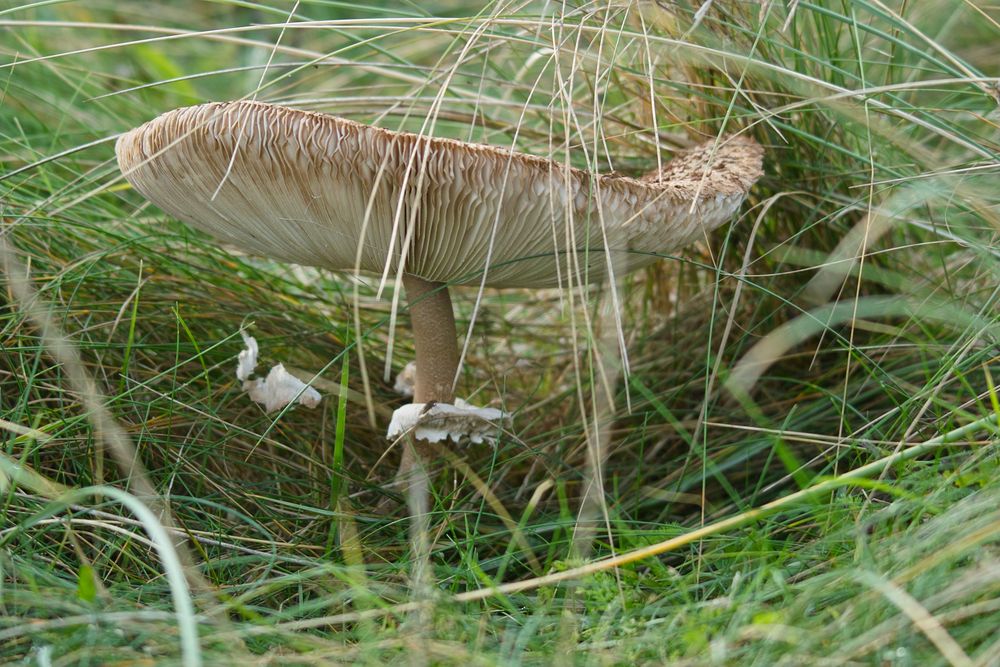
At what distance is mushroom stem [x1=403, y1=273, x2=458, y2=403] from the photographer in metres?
2.17

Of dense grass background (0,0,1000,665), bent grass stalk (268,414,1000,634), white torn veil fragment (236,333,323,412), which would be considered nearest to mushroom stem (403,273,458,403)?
dense grass background (0,0,1000,665)

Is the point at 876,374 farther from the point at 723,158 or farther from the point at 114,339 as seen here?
the point at 114,339

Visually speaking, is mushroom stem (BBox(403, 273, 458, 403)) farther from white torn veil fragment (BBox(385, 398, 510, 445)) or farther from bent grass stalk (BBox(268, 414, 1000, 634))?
bent grass stalk (BBox(268, 414, 1000, 634))

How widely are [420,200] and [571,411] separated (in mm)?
1187

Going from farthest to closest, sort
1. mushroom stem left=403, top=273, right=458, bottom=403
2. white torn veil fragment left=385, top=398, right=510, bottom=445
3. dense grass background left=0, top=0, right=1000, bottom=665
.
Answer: mushroom stem left=403, top=273, right=458, bottom=403, white torn veil fragment left=385, top=398, right=510, bottom=445, dense grass background left=0, top=0, right=1000, bottom=665

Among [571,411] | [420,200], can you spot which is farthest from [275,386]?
[571,411]

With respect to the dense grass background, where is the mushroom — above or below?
above

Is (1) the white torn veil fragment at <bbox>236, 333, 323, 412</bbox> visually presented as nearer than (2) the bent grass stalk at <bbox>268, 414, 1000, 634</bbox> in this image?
No

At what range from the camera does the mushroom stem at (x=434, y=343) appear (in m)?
2.17

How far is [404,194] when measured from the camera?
1628 millimetres

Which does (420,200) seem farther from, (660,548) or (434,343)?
(660,548)

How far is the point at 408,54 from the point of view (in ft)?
14.5

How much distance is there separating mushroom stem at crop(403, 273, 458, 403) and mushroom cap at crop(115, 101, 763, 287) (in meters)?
0.08

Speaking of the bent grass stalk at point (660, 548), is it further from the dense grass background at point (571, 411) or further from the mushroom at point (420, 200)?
the mushroom at point (420, 200)
